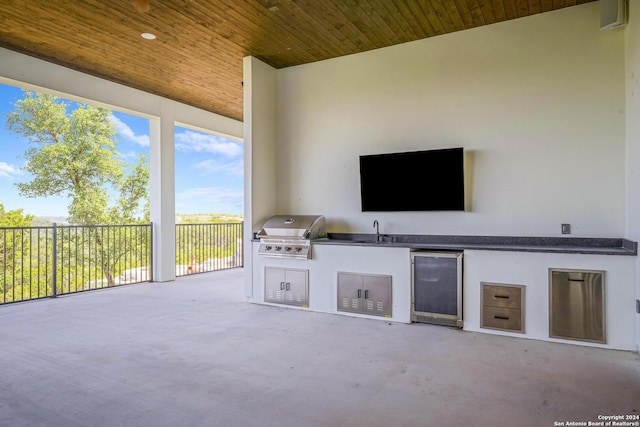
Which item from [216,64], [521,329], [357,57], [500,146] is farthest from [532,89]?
[216,64]

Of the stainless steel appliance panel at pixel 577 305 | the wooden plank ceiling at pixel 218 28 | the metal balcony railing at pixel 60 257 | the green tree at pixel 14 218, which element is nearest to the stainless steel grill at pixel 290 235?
the wooden plank ceiling at pixel 218 28

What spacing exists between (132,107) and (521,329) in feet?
21.2

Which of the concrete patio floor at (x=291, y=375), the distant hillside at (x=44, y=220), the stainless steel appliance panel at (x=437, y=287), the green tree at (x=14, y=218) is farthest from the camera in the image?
the distant hillside at (x=44, y=220)

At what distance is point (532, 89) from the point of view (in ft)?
13.4

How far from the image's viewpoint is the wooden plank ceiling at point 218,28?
3870 mm

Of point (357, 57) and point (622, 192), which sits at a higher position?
point (357, 57)

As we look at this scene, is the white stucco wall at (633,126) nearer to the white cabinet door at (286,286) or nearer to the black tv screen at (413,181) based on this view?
the black tv screen at (413,181)

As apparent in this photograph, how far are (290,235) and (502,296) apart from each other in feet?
8.38

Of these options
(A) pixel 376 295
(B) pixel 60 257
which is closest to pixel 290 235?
(A) pixel 376 295

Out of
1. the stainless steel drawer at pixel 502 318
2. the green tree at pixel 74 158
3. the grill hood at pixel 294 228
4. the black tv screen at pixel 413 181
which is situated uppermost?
the green tree at pixel 74 158

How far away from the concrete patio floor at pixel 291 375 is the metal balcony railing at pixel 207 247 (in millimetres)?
3617

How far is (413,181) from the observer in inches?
181

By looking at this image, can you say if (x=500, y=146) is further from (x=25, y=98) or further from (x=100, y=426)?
(x=25, y=98)

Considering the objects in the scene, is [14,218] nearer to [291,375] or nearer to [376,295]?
[376,295]
